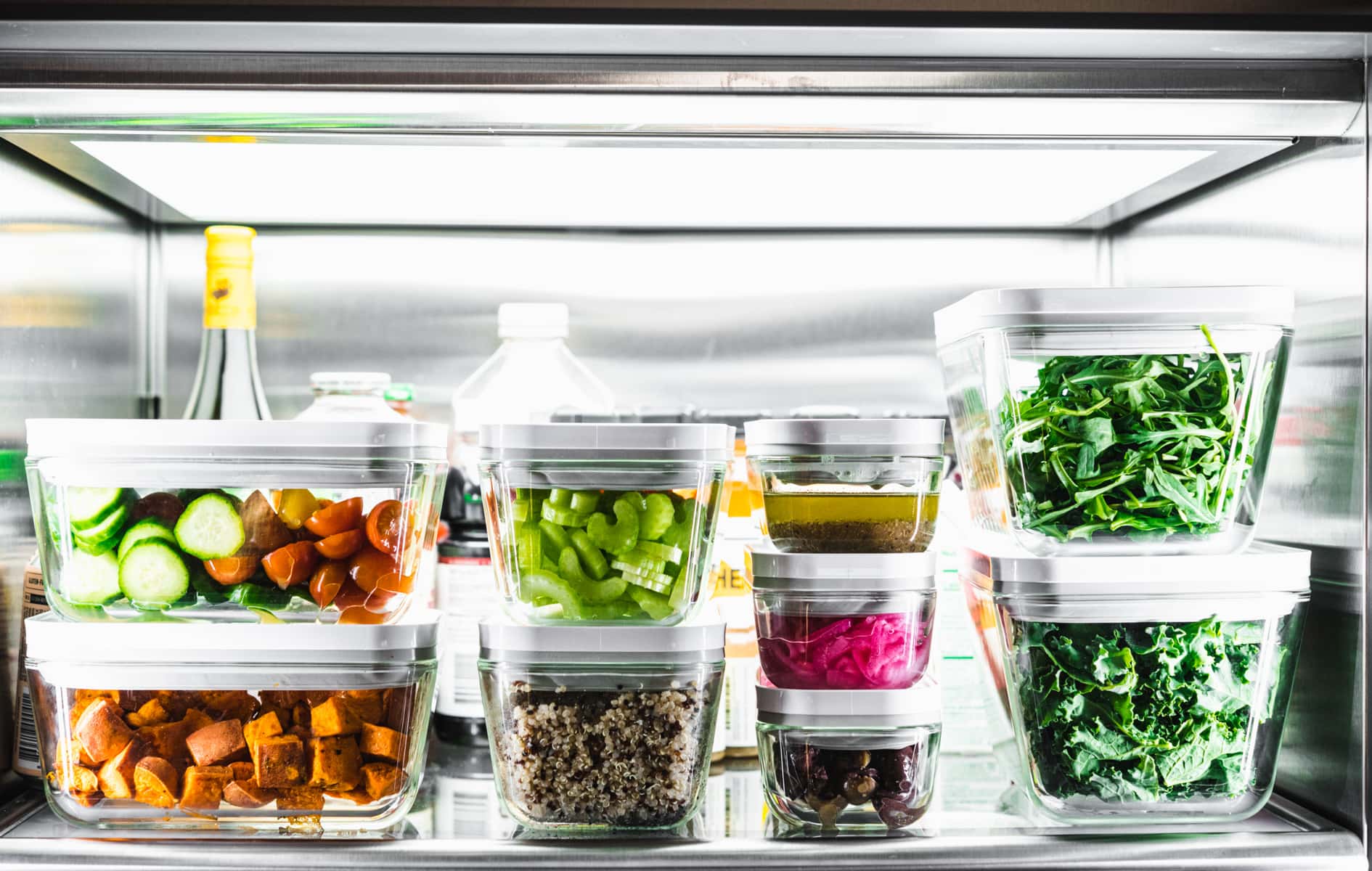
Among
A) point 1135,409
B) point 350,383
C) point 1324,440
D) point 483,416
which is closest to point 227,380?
point 350,383

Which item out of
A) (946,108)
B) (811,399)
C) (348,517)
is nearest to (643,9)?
(946,108)

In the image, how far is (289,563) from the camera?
73 cm

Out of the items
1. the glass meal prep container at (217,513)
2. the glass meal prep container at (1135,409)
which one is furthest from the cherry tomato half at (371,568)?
the glass meal prep container at (1135,409)

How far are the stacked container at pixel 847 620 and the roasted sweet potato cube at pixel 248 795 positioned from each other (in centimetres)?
35

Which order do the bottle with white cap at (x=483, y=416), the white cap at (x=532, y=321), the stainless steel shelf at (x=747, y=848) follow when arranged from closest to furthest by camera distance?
the stainless steel shelf at (x=747, y=848), the bottle with white cap at (x=483, y=416), the white cap at (x=532, y=321)

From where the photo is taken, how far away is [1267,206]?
0.86 m

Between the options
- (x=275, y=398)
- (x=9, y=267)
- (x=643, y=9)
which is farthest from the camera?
(x=275, y=398)

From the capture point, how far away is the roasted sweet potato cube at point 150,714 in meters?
0.72

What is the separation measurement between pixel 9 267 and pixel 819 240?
2.49ft

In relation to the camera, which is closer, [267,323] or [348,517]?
[348,517]

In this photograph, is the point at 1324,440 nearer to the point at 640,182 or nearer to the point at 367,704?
the point at 640,182

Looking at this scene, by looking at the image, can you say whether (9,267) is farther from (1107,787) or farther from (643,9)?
(1107,787)

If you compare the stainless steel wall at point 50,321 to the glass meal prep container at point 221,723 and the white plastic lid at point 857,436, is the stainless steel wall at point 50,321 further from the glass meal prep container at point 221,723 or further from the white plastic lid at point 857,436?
the white plastic lid at point 857,436

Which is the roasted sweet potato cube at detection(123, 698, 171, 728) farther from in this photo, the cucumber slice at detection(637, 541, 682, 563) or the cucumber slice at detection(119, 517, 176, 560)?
the cucumber slice at detection(637, 541, 682, 563)
